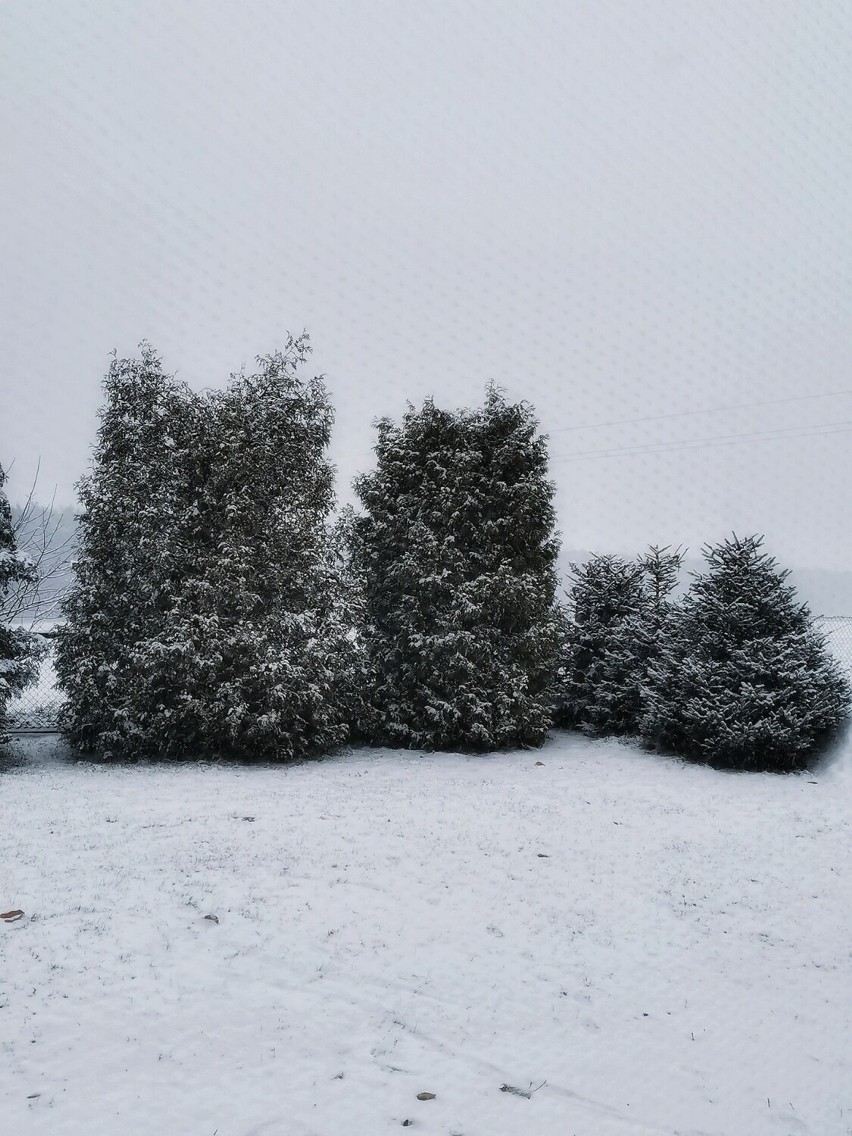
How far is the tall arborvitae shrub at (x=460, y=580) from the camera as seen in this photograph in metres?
10.8

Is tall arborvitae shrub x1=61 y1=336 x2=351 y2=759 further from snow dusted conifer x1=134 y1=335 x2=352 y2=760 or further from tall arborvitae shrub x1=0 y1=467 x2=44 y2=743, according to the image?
tall arborvitae shrub x1=0 y1=467 x2=44 y2=743

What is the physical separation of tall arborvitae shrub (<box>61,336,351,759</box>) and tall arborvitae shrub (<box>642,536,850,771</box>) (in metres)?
4.77

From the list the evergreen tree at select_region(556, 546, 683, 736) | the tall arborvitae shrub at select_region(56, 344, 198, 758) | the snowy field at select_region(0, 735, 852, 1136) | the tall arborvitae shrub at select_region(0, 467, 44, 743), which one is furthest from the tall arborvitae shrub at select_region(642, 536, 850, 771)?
the tall arborvitae shrub at select_region(0, 467, 44, 743)

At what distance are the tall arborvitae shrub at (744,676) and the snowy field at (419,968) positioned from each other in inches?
83.7

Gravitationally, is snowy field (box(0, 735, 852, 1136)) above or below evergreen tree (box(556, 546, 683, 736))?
below

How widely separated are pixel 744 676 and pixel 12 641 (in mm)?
9583

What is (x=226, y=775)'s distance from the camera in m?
8.88

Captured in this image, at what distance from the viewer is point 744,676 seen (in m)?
9.60

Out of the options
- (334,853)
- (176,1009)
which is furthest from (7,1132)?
(334,853)

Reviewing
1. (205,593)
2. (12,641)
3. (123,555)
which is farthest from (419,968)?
(12,641)

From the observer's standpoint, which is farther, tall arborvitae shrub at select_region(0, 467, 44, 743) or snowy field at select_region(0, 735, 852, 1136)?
tall arborvitae shrub at select_region(0, 467, 44, 743)

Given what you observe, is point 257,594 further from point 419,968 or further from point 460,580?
point 419,968

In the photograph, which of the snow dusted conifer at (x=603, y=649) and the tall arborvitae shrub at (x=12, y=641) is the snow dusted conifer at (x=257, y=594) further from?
the snow dusted conifer at (x=603, y=649)

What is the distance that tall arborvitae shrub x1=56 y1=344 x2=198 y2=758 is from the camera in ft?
31.8
